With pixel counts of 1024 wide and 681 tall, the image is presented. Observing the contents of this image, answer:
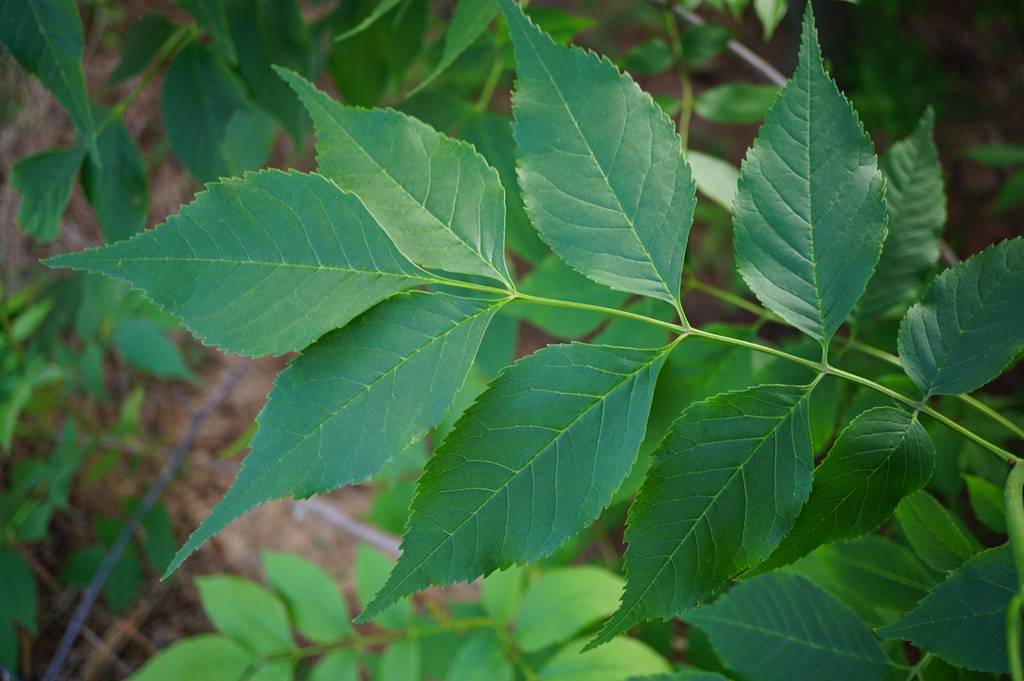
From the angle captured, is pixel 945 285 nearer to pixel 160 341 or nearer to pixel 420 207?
pixel 420 207

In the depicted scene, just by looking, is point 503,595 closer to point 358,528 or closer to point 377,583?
point 377,583

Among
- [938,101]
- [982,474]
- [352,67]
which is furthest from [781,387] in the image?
[938,101]

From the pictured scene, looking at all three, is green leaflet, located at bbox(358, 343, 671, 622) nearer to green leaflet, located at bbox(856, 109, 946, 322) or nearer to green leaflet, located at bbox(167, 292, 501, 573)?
green leaflet, located at bbox(167, 292, 501, 573)

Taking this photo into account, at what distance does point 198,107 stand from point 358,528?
151cm

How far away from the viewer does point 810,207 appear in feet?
1.94

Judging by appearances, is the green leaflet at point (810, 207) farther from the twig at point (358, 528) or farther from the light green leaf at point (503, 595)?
the twig at point (358, 528)

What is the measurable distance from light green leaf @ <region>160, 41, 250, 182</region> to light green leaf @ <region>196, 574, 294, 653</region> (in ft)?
2.54

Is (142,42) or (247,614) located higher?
(142,42)

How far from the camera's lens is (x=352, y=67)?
1.21 m

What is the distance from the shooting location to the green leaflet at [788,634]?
2.30 ft

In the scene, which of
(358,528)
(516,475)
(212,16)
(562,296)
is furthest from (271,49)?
(358,528)

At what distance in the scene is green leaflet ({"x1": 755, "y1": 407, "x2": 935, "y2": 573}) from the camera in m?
0.57

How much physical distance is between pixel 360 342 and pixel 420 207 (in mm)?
129

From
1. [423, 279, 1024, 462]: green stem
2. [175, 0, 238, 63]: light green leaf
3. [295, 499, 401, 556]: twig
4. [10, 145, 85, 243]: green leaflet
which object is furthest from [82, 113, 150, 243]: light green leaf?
[295, 499, 401, 556]: twig
